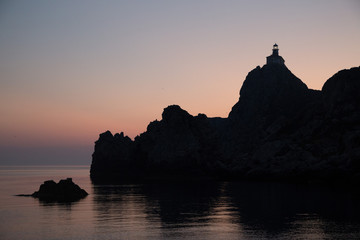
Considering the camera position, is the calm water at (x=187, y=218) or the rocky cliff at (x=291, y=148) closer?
the calm water at (x=187, y=218)

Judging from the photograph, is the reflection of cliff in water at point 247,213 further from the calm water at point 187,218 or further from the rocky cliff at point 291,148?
the rocky cliff at point 291,148

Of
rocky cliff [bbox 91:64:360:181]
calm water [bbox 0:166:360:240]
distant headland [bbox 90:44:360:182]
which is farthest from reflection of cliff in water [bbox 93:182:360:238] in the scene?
distant headland [bbox 90:44:360:182]

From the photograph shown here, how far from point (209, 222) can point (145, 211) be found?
15.1 metres

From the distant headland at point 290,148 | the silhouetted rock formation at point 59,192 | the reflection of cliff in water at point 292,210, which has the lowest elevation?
the reflection of cliff in water at point 292,210

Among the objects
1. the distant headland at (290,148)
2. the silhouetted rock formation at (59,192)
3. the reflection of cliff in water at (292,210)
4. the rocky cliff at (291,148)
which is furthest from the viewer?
the rocky cliff at (291,148)

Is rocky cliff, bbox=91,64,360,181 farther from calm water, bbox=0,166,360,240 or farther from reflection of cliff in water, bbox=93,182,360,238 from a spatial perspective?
calm water, bbox=0,166,360,240

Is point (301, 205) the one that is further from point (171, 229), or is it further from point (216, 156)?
point (216, 156)

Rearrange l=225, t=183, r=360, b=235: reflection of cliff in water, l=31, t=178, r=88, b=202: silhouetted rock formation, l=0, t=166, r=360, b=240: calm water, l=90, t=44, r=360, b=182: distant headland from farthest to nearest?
1. l=90, t=44, r=360, b=182: distant headland
2. l=31, t=178, r=88, b=202: silhouetted rock formation
3. l=225, t=183, r=360, b=235: reflection of cliff in water
4. l=0, t=166, r=360, b=240: calm water

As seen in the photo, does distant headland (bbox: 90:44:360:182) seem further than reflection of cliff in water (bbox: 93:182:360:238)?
Yes

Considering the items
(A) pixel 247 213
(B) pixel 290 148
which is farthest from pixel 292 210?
(B) pixel 290 148

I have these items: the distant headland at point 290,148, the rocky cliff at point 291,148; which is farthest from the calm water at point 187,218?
the rocky cliff at point 291,148

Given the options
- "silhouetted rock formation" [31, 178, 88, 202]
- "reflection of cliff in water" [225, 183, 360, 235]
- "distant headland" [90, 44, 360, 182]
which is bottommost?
"reflection of cliff in water" [225, 183, 360, 235]

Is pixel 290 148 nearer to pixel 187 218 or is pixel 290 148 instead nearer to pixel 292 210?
pixel 292 210

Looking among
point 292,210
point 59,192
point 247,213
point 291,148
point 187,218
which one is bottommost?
point 292,210
